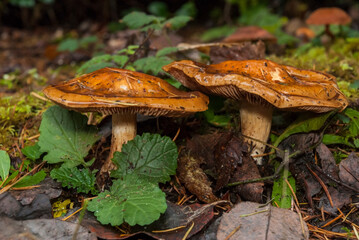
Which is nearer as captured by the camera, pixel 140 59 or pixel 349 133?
pixel 349 133

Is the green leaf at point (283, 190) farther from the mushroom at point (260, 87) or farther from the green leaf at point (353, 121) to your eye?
the green leaf at point (353, 121)

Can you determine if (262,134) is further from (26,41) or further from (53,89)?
(26,41)

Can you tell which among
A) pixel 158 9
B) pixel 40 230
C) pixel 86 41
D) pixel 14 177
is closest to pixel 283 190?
pixel 40 230

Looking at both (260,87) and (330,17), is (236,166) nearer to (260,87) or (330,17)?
(260,87)

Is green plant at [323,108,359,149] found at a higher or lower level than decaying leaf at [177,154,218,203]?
higher

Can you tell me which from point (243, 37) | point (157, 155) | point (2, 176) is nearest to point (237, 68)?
point (157, 155)

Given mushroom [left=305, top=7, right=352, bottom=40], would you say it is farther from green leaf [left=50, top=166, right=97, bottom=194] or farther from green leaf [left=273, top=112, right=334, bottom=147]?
green leaf [left=50, top=166, right=97, bottom=194]

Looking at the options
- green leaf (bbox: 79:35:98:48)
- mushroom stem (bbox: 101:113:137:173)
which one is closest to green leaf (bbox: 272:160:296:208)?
mushroom stem (bbox: 101:113:137:173)
